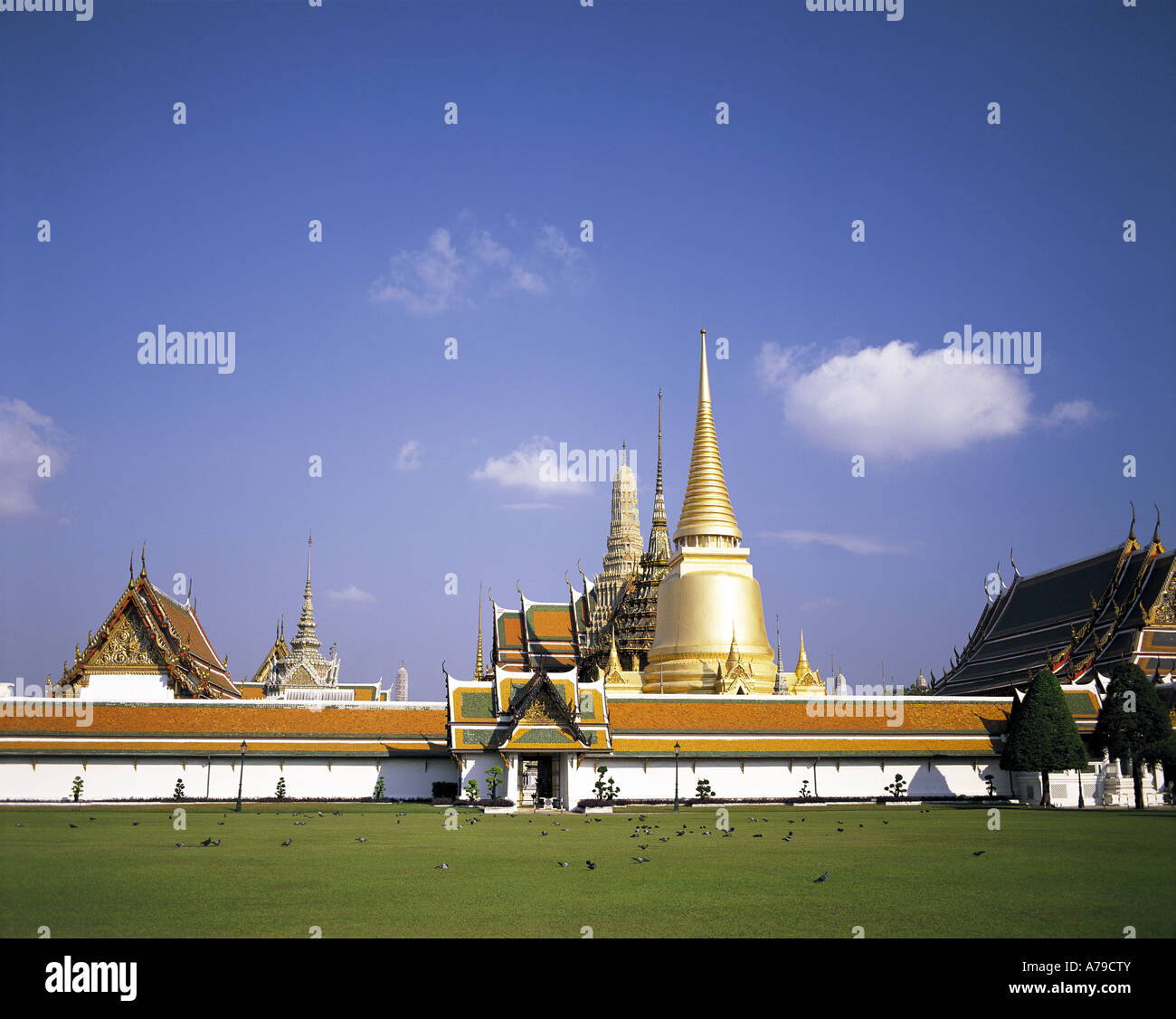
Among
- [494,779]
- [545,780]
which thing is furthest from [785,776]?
[494,779]

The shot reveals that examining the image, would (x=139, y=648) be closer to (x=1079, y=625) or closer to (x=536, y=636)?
(x=536, y=636)

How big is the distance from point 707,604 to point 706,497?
7045 millimetres

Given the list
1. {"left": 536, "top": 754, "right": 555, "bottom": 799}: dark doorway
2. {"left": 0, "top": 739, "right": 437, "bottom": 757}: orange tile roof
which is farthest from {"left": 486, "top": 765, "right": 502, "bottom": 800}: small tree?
{"left": 0, "top": 739, "right": 437, "bottom": 757}: orange tile roof

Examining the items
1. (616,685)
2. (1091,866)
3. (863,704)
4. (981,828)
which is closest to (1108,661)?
(863,704)

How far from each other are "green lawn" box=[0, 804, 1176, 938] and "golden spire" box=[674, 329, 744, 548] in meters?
37.0

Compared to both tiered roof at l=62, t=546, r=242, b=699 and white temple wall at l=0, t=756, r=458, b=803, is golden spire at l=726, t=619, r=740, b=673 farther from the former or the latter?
tiered roof at l=62, t=546, r=242, b=699

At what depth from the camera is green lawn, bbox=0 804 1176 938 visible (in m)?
12.4

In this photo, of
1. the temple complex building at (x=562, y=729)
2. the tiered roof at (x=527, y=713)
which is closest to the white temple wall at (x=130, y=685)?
→ the temple complex building at (x=562, y=729)

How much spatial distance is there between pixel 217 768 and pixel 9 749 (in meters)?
7.73

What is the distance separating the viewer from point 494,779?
42.2 m

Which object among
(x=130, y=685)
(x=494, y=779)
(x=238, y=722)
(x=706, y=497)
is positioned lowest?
(x=494, y=779)

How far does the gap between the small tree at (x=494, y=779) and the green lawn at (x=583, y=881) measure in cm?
1231

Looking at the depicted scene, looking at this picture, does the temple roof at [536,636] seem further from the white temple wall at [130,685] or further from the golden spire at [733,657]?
the white temple wall at [130,685]
